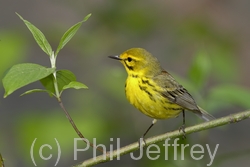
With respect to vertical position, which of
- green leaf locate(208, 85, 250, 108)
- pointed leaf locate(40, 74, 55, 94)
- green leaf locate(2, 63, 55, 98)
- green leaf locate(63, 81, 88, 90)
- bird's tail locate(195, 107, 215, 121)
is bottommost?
bird's tail locate(195, 107, 215, 121)

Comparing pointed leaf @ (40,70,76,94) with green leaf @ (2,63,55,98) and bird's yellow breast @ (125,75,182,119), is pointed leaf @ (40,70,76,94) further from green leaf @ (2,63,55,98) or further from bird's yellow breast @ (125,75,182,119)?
bird's yellow breast @ (125,75,182,119)

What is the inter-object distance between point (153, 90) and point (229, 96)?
455 millimetres

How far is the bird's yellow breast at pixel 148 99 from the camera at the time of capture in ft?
10.2

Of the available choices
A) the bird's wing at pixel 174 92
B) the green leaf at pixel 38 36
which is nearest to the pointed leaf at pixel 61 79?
the green leaf at pixel 38 36

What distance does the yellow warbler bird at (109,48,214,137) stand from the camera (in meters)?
3.15

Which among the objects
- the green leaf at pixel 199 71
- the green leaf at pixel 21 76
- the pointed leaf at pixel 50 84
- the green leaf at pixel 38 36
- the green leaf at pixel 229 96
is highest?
the green leaf at pixel 38 36

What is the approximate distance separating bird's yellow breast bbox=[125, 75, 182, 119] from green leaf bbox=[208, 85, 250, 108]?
0.91 feet

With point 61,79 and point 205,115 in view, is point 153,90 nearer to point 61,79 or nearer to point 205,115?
point 205,115

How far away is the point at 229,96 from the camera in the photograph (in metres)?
3.32

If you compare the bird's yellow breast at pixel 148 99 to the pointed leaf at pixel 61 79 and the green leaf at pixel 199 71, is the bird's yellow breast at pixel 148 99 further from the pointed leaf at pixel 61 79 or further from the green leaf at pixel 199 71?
the pointed leaf at pixel 61 79

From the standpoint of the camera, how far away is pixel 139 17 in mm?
4254

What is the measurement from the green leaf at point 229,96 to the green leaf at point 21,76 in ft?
5.28

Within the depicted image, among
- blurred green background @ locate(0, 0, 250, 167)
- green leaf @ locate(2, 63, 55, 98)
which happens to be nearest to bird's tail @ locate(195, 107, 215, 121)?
blurred green background @ locate(0, 0, 250, 167)

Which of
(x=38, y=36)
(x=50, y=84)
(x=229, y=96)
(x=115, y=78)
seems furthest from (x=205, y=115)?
(x=38, y=36)
